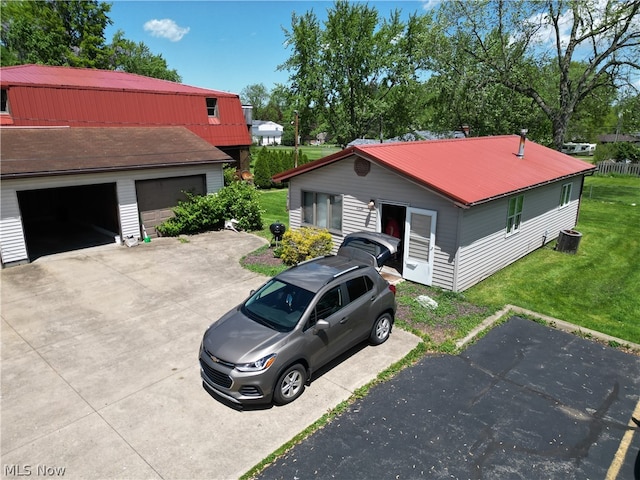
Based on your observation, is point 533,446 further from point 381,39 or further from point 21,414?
point 381,39

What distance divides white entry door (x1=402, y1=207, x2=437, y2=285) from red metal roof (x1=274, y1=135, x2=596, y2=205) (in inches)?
39.5

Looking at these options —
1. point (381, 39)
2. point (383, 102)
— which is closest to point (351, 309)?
point (383, 102)

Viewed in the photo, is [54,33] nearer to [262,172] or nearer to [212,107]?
[212,107]

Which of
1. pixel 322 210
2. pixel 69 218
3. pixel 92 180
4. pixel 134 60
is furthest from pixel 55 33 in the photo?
pixel 322 210

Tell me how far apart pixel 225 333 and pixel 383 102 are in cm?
3324

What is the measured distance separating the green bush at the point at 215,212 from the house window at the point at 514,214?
10.2 meters

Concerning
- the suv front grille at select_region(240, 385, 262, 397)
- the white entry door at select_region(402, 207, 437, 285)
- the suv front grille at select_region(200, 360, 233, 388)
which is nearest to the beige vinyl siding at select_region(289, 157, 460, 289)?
the white entry door at select_region(402, 207, 437, 285)

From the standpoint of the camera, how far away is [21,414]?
21.6ft

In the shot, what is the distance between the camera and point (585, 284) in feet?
40.9

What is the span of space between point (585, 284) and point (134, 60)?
52.1 metres

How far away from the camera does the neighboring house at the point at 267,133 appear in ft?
300

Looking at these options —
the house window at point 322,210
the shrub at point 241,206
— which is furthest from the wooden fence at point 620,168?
the house window at point 322,210

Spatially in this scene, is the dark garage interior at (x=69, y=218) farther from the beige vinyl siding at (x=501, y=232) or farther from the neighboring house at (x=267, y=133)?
the neighboring house at (x=267, y=133)

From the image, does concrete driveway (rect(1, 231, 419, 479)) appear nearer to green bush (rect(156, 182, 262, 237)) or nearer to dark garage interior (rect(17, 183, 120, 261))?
dark garage interior (rect(17, 183, 120, 261))
